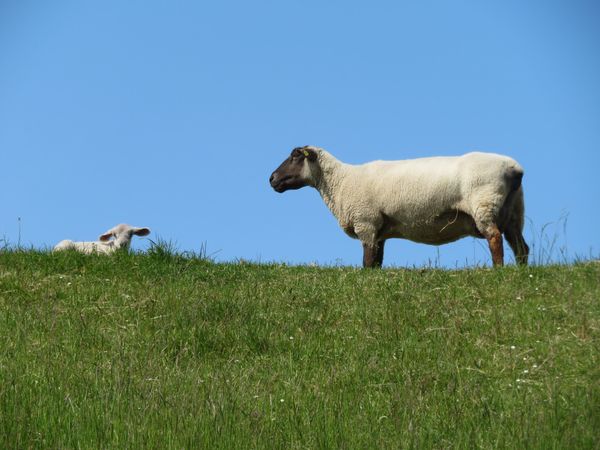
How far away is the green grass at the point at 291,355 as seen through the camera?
6102 millimetres

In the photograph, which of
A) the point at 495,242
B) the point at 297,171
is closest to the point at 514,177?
the point at 495,242

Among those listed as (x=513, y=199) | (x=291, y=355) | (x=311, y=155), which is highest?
(x=311, y=155)

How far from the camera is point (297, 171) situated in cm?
1786

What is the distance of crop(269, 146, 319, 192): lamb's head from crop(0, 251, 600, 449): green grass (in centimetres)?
500

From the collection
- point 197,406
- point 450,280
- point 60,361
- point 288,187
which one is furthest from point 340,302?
point 288,187

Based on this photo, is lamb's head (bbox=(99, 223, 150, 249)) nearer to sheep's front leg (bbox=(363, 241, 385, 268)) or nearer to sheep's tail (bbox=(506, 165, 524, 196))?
sheep's front leg (bbox=(363, 241, 385, 268))

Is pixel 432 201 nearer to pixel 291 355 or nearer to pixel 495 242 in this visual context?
pixel 495 242

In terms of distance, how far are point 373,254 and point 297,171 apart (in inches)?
118

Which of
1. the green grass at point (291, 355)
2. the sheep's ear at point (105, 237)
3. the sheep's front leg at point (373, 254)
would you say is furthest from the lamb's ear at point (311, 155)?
the green grass at point (291, 355)

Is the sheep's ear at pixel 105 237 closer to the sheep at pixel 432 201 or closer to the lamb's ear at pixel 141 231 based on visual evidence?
the lamb's ear at pixel 141 231

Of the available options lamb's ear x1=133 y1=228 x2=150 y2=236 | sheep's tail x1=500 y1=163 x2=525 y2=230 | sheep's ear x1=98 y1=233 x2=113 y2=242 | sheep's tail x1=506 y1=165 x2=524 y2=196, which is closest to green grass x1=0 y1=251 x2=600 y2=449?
sheep's tail x1=500 y1=163 x2=525 y2=230

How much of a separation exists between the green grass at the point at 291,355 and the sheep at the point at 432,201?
9.68ft

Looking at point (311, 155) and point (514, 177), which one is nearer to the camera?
point (514, 177)

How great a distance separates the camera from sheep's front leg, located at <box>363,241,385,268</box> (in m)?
15.5
